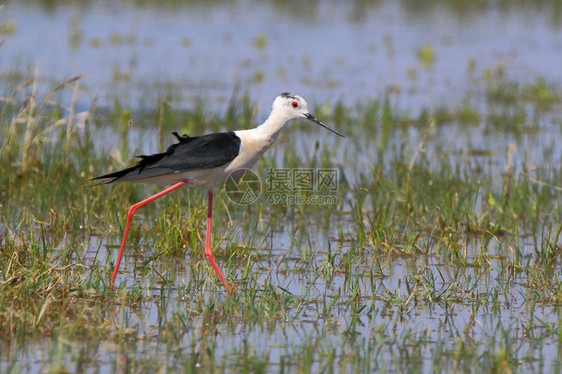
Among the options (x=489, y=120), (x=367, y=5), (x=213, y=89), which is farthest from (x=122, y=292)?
(x=367, y=5)

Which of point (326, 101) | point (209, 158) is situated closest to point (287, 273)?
point (209, 158)

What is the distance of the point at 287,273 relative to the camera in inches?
250

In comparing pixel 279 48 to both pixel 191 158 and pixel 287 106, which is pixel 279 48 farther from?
pixel 191 158

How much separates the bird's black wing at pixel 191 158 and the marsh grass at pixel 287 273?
1.69 ft

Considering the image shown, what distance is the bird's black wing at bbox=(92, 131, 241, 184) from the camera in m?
6.11

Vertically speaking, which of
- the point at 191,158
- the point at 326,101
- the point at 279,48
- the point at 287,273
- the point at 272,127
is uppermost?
the point at 279,48

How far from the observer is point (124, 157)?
838cm

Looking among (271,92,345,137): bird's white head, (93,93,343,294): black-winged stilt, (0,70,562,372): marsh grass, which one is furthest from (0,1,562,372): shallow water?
(271,92,345,137): bird's white head

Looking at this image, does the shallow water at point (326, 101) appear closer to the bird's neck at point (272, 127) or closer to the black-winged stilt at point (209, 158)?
the black-winged stilt at point (209, 158)

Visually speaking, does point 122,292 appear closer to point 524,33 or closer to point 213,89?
point 213,89

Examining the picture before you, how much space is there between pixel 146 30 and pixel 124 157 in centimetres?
1164

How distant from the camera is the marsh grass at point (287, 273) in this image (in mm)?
4559

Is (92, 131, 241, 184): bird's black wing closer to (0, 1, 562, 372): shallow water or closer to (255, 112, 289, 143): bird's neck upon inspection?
(255, 112, 289, 143): bird's neck

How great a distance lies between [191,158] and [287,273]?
1033 millimetres
